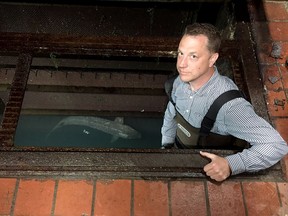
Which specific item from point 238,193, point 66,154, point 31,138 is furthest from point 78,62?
point 238,193

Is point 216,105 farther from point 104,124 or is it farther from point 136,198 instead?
point 104,124

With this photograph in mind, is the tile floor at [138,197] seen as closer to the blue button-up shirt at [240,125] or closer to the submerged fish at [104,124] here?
the blue button-up shirt at [240,125]

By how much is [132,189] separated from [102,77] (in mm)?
2412

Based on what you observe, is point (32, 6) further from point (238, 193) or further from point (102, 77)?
point (238, 193)

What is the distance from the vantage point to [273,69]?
8.68ft

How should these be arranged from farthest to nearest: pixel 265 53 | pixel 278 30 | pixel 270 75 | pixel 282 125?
pixel 278 30, pixel 265 53, pixel 270 75, pixel 282 125

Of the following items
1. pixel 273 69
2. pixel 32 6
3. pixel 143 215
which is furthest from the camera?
pixel 32 6

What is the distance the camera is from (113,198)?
6.27 ft

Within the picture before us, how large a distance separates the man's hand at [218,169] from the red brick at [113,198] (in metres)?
0.52

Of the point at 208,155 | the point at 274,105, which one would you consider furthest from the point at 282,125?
the point at 208,155

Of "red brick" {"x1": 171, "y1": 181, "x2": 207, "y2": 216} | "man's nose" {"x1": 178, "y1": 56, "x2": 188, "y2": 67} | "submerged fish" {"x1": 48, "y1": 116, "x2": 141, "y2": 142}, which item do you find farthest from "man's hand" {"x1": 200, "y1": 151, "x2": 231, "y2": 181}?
"submerged fish" {"x1": 48, "y1": 116, "x2": 141, "y2": 142}

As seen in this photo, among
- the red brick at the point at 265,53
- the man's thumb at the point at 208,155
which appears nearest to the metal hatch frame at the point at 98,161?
the man's thumb at the point at 208,155

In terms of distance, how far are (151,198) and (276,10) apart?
2.30 metres

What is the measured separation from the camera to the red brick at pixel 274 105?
7.77ft
